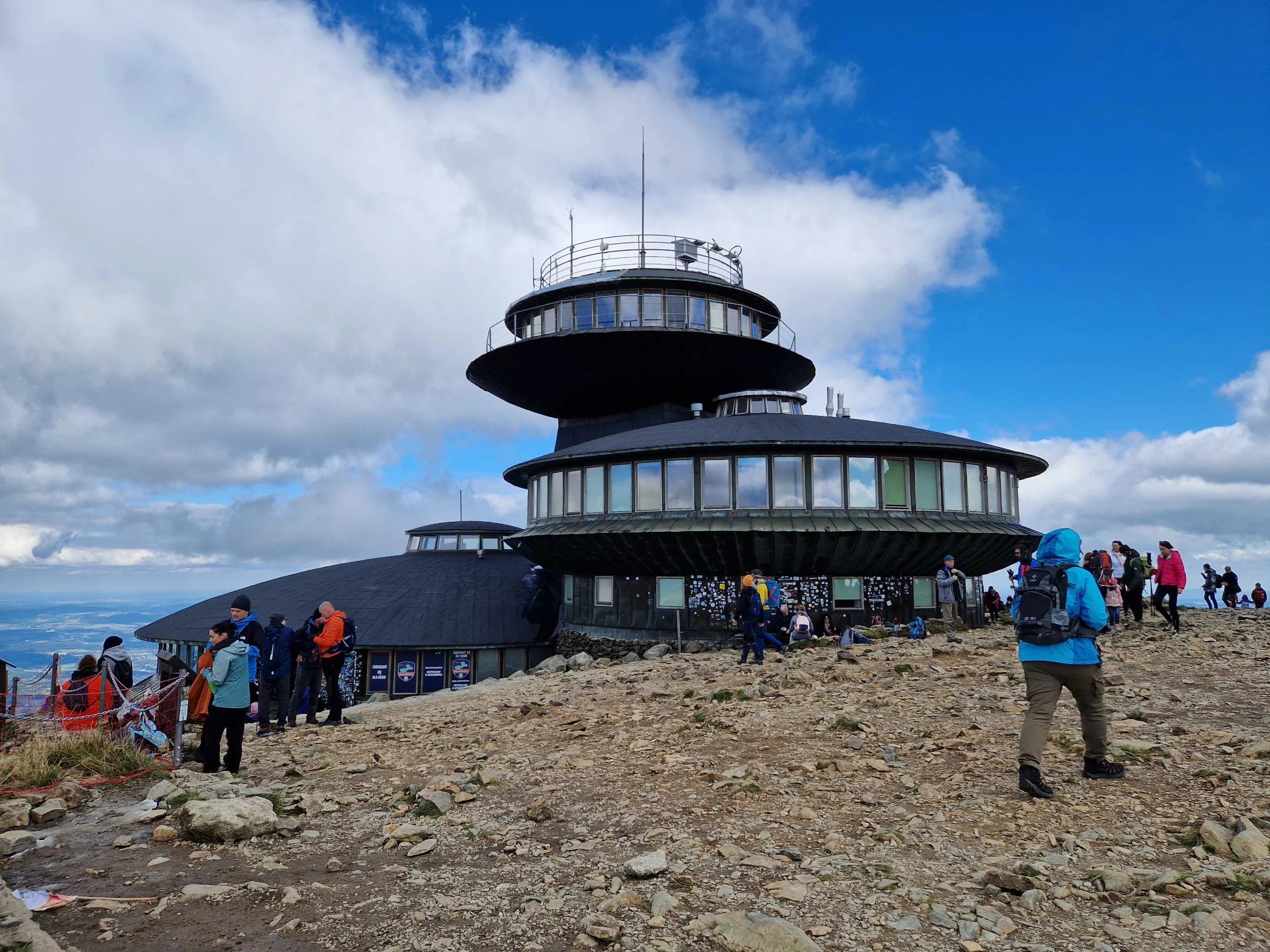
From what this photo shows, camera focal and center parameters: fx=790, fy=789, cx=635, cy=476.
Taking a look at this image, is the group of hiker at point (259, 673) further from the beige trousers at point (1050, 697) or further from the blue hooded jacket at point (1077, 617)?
the blue hooded jacket at point (1077, 617)

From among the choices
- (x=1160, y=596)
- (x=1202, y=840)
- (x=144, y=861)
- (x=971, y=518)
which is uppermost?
(x=971, y=518)

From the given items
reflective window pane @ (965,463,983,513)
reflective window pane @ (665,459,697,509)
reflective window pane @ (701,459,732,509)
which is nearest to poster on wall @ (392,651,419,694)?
reflective window pane @ (665,459,697,509)

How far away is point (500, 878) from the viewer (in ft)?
21.2

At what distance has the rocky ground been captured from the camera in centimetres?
540

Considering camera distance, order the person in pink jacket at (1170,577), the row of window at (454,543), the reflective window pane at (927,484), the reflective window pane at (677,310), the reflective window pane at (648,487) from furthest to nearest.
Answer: the row of window at (454,543) < the reflective window pane at (677,310) < the reflective window pane at (648,487) < the reflective window pane at (927,484) < the person in pink jacket at (1170,577)

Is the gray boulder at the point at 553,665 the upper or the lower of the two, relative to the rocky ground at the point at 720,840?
lower

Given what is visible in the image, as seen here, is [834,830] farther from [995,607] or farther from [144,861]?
[995,607]

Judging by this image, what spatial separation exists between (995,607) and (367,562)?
31444 millimetres

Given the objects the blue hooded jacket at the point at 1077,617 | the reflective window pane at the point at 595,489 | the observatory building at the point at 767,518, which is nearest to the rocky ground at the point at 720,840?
the blue hooded jacket at the point at 1077,617

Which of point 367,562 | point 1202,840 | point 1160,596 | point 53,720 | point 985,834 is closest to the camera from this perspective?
point 1202,840

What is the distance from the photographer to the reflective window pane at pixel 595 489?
27.8 m

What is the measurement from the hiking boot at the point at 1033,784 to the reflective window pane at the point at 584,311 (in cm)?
3349

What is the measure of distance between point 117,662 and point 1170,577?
22.0 metres

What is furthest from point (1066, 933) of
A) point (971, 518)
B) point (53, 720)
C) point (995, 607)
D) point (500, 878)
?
point (995, 607)
